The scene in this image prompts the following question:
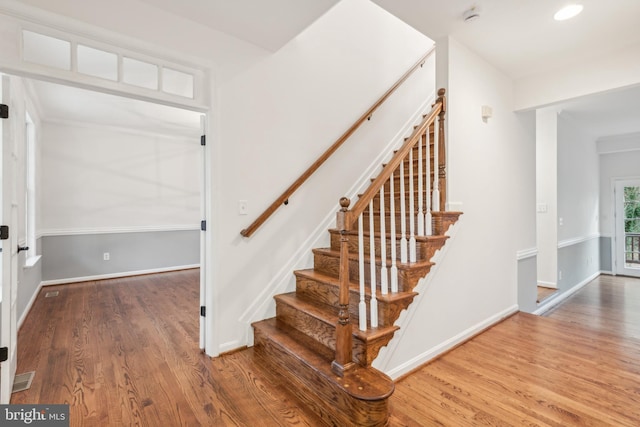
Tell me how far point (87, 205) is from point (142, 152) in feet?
3.88

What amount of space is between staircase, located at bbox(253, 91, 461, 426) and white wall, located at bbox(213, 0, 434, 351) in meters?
0.25

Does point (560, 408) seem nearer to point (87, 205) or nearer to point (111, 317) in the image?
point (111, 317)

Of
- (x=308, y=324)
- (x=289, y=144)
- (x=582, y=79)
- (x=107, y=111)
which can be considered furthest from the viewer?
(x=107, y=111)

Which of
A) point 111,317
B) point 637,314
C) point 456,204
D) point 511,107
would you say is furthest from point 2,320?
point 637,314

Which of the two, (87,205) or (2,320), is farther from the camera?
(87,205)

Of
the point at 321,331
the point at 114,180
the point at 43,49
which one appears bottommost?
the point at 321,331

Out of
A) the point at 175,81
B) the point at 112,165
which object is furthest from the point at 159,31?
the point at 112,165

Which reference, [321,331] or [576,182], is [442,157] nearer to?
[321,331]

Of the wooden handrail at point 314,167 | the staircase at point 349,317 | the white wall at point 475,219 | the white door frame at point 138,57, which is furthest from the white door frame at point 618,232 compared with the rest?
the white door frame at point 138,57

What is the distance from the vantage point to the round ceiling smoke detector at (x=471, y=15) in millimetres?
2188

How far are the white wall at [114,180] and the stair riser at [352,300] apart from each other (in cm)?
394

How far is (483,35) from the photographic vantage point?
2520mm

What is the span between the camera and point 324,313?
218 centimetres

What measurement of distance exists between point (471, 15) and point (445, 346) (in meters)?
2.47
